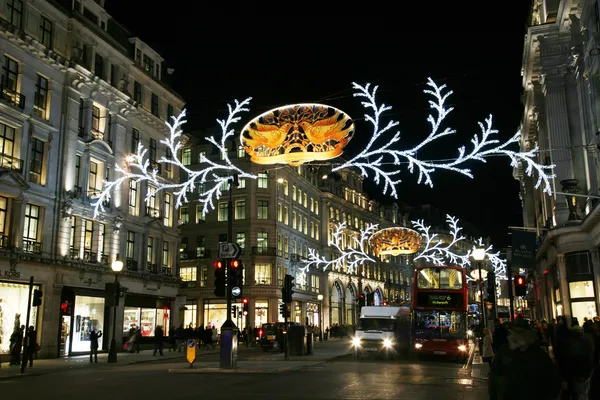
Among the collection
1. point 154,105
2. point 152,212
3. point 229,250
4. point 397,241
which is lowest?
point 229,250

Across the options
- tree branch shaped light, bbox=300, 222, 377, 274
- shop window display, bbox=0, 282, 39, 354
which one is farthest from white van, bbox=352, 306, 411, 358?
shop window display, bbox=0, 282, 39, 354

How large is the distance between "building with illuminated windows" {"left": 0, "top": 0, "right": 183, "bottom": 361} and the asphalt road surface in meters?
11.1

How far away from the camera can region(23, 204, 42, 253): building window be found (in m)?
29.7

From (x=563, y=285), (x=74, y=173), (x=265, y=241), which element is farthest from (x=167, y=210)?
(x=563, y=285)

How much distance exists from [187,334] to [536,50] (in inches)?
1074

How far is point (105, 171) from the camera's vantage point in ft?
119

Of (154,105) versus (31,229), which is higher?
(154,105)

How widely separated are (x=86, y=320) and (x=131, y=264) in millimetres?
5454

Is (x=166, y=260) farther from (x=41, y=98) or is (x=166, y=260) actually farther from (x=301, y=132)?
(x=301, y=132)

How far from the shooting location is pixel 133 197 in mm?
39719

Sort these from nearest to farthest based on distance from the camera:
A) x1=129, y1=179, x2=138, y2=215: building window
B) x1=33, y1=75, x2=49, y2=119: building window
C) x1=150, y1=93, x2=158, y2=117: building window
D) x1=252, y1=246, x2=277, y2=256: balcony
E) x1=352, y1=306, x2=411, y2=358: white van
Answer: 1. x1=352, y1=306, x2=411, y2=358: white van
2. x1=33, y1=75, x2=49, y2=119: building window
3. x1=129, y1=179, x2=138, y2=215: building window
4. x1=150, y1=93, x2=158, y2=117: building window
5. x1=252, y1=246, x2=277, y2=256: balcony

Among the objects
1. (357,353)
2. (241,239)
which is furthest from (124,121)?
(241,239)

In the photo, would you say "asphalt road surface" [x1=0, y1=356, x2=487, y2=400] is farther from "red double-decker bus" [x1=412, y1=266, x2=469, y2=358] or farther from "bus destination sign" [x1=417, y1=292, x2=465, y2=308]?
"bus destination sign" [x1=417, y1=292, x2=465, y2=308]

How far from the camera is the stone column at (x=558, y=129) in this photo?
100 ft
